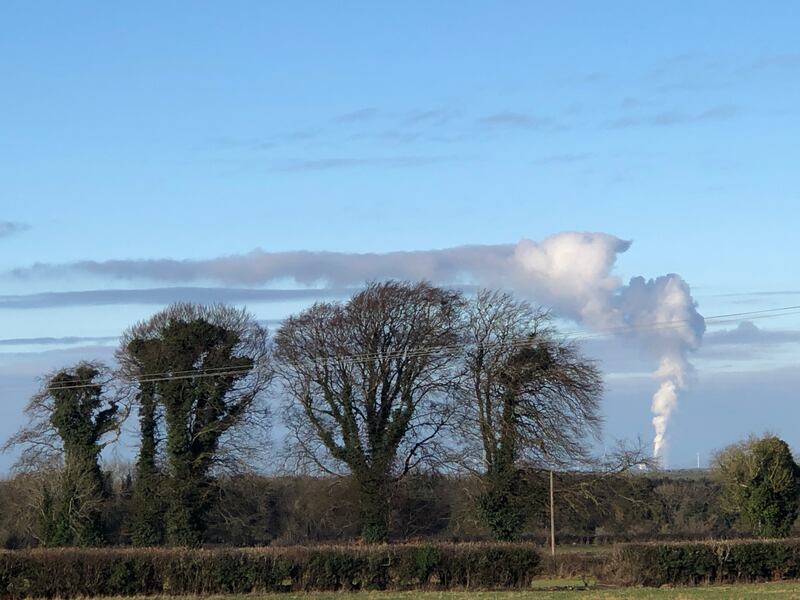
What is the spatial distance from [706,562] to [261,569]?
534 inches

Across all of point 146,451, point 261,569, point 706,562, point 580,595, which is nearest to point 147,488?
point 146,451

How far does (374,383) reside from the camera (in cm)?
4872

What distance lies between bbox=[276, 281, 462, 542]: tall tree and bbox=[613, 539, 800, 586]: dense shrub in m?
15.5

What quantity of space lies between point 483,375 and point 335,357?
6.36 meters

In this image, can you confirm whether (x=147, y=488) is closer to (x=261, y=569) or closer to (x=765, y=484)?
(x=261, y=569)

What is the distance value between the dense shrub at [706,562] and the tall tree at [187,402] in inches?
818

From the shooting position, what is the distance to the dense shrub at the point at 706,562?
33.8 m

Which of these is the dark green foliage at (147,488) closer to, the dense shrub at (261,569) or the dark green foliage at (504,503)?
the dark green foliage at (504,503)

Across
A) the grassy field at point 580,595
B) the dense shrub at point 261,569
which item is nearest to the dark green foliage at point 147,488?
the dense shrub at point 261,569

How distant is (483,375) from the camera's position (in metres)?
48.2

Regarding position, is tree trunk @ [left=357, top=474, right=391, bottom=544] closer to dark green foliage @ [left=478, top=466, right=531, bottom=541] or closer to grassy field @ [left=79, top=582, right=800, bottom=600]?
dark green foliage @ [left=478, top=466, right=531, bottom=541]

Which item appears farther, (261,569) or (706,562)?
(706,562)

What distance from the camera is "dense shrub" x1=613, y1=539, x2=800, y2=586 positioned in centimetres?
3384

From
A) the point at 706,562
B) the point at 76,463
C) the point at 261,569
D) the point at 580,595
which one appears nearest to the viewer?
the point at 580,595
